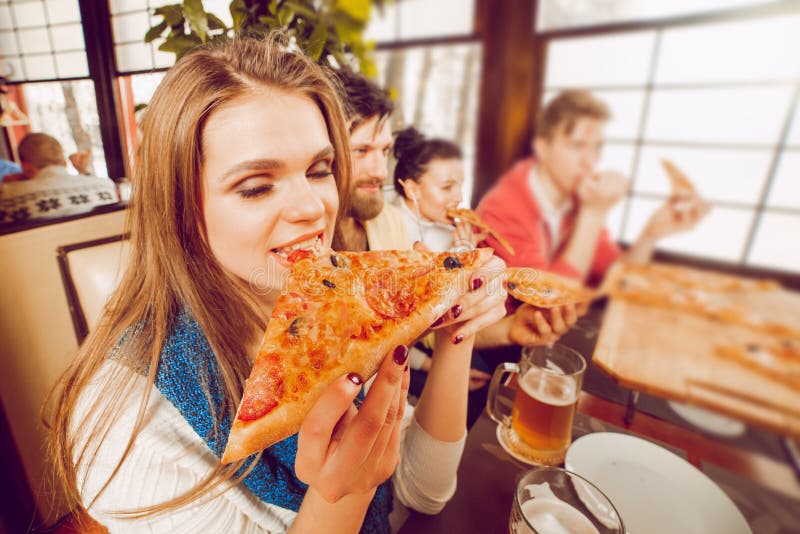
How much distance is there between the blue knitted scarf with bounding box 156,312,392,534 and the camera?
702 millimetres

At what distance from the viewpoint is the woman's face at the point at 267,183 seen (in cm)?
60

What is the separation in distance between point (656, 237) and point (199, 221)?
742mm

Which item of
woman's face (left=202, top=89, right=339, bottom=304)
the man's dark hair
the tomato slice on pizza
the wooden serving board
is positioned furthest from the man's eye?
the wooden serving board

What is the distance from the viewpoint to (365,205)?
2.62 feet

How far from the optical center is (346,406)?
0.53m

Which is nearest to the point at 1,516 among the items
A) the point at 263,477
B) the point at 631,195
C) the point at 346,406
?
the point at 263,477

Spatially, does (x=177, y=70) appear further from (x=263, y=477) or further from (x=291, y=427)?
(x=263, y=477)

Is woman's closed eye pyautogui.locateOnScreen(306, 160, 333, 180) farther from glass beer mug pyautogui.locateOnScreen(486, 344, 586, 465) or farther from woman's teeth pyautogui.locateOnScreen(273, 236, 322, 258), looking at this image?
glass beer mug pyautogui.locateOnScreen(486, 344, 586, 465)

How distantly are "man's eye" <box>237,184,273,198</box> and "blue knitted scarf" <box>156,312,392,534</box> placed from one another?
0.32 m

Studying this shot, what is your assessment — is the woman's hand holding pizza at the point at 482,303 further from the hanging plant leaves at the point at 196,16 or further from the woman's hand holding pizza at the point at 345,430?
the hanging plant leaves at the point at 196,16

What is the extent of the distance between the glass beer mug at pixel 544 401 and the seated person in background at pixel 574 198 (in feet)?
0.92

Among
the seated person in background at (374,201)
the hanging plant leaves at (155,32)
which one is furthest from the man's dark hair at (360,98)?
the hanging plant leaves at (155,32)

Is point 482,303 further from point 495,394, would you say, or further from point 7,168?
point 7,168

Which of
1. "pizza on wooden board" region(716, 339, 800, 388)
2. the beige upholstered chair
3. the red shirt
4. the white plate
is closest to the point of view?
"pizza on wooden board" region(716, 339, 800, 388)
